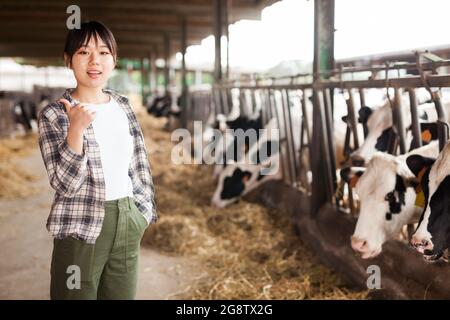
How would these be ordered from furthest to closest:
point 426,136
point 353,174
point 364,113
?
point 364,113 → point 426,136 → point 353,174

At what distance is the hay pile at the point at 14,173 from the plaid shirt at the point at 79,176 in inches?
239

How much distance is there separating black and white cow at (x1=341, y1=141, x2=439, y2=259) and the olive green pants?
71.2 inches

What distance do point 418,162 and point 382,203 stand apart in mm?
490

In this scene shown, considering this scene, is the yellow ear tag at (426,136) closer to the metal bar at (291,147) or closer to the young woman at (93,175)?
the metal bar at (291,147)

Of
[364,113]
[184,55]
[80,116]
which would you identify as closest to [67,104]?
[80,116]

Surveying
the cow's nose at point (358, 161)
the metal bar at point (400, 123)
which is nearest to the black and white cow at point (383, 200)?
the metal bar at point (400, 123)

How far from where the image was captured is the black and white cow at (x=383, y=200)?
3188 millimetres

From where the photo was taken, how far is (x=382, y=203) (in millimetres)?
3227

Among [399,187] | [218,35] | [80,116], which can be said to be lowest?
[399,187]

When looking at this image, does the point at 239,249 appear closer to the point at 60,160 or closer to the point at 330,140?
the point at 330,140

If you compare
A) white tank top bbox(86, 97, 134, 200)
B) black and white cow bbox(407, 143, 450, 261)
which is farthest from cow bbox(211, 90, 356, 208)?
white tank top bbox(86, 97, 134, 200)

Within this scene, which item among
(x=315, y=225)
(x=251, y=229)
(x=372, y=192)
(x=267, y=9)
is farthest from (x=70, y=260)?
(x=267, y=9)

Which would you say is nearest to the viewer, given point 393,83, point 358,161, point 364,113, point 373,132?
Result: point 393,83

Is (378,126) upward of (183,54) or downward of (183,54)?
downward
